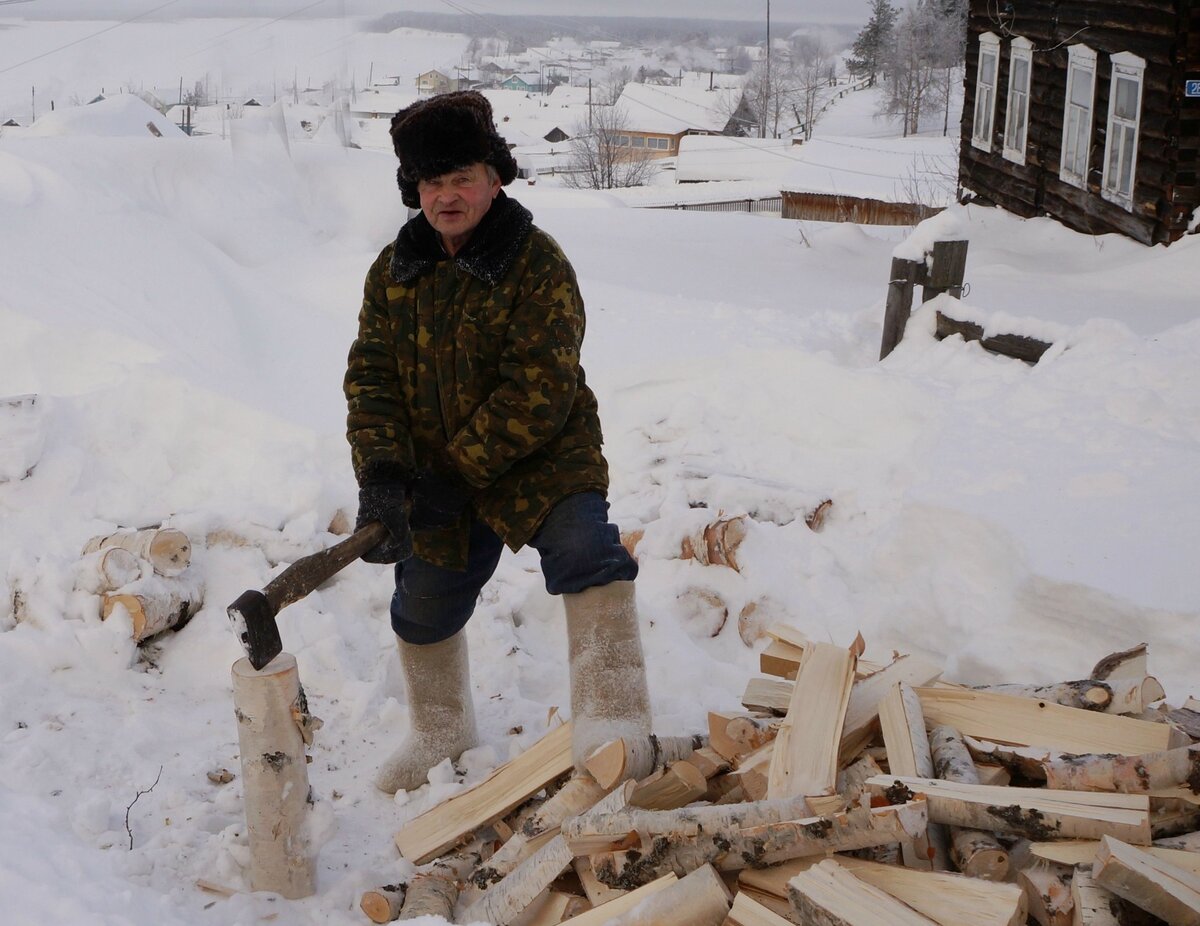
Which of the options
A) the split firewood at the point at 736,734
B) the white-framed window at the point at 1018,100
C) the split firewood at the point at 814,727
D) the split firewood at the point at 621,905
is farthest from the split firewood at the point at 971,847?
the white-framed window at the point at 1018,100

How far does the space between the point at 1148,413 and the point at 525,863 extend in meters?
3.44

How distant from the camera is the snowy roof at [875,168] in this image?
89.0 ft

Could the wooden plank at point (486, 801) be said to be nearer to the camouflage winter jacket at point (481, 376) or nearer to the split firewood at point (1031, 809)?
the camouflage winter jacket at point (481, 376)

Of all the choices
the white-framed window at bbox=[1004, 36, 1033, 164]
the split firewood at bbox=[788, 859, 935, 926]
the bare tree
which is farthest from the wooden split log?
the bare tree

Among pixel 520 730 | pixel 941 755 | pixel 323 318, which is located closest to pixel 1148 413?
pixel 941 755

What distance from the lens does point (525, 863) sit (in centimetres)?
250

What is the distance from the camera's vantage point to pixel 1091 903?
6.81 ft

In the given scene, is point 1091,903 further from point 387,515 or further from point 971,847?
point 387,515

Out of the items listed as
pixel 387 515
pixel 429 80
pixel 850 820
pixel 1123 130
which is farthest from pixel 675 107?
pixel 850 820

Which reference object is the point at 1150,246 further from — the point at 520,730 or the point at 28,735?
the point at 28,735

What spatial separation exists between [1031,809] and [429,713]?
1.65 meters

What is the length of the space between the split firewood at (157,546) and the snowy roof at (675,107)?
150ft

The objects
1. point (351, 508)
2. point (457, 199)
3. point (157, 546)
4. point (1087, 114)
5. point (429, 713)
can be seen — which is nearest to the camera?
point (457, 199)

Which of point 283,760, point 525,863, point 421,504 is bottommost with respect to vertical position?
point 525,863
